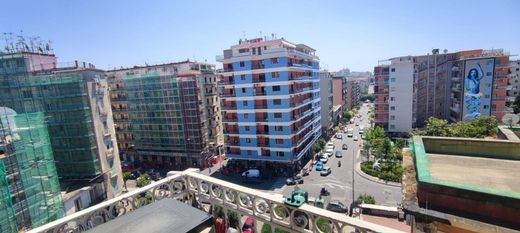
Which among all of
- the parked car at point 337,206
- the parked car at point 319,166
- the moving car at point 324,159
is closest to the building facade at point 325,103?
the moving car at point 324,159

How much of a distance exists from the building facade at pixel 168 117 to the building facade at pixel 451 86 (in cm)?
3295

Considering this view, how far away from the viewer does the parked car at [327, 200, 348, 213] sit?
2641 cm

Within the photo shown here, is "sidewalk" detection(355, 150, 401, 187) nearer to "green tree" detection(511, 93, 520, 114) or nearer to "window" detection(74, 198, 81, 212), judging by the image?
"window" detection(74, 198, 81, 212)

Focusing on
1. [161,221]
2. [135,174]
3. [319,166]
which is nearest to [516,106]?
[319,166]

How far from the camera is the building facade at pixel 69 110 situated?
27.0 m

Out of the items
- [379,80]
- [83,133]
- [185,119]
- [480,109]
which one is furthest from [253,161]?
[480,109]

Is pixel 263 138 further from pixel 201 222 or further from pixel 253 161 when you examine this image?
pixel 201 222

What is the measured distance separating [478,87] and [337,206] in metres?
37.0

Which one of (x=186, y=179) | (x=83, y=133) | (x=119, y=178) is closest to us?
(x=186, y=179)

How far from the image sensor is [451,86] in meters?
54.3

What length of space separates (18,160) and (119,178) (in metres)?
14.5

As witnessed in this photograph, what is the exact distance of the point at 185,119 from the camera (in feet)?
141

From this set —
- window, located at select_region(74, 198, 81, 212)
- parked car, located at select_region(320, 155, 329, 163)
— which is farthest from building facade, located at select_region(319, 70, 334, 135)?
window, located at select_region(74, 198, 81, 212)

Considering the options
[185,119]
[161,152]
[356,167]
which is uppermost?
[185,119]
